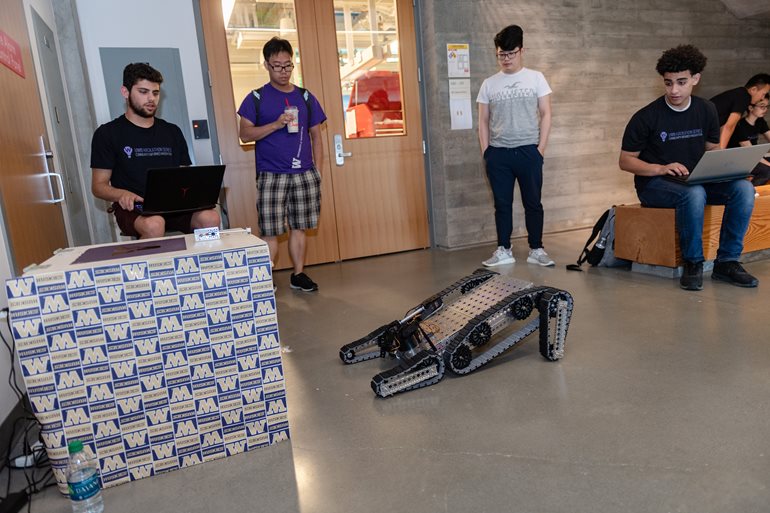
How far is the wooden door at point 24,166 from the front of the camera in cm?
209

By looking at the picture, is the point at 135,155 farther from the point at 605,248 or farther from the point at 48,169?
the point at 605,248

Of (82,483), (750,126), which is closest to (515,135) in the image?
(750,126)

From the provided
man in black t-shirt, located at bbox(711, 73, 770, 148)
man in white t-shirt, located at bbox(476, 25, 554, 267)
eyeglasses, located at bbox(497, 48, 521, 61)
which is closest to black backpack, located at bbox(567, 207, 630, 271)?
man in white t-shirt, located at bbox(476, 25, 554, 267)

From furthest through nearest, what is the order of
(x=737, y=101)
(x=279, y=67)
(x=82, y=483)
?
(x=737, y=101)
(x=279, y=67)
(x=82, y=483)

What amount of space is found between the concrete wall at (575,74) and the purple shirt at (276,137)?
1524 mm

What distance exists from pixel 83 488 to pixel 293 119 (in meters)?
2.56

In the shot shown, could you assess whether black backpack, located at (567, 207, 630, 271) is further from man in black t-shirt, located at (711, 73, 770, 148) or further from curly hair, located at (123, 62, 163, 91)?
curly hair, located at (123, 62, 163, 91)

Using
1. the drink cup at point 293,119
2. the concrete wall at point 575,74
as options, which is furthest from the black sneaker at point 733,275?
the drink cup at point 293,119

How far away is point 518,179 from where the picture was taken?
386 centimetres

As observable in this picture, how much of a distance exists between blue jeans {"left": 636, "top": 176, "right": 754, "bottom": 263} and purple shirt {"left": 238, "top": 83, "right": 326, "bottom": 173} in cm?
237

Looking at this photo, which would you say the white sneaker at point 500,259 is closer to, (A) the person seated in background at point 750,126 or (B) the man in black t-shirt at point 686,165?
(B) the man in black t-shirt at point 686,165

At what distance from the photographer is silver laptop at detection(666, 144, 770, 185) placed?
287 cm

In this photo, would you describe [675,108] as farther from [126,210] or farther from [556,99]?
[126,210]

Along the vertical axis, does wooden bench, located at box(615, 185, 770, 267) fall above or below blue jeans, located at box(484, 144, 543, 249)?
below
